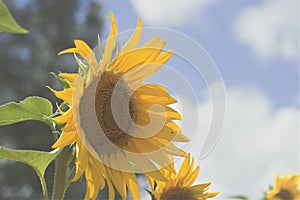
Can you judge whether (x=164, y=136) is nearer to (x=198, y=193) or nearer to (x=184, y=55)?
(x=184, y=55)

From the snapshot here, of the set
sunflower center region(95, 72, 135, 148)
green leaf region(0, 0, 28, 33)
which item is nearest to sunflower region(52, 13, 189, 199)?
sunflower center region(95, 72, 135, 148)

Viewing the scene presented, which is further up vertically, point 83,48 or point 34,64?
point 34,64

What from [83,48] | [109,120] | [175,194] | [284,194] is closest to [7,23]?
[83,48]

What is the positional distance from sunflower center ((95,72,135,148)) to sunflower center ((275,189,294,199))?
3.55ft

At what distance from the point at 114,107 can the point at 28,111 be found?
0.21 meters

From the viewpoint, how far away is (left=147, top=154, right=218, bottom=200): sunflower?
3.88 ft

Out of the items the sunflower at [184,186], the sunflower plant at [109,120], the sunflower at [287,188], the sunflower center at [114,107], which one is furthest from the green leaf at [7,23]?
the sunflower at [287,188]

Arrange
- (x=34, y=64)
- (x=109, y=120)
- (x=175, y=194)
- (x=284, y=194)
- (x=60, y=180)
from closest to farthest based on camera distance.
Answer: (x=60, y=180) < (x=109, y=120) < (x=175, y=194) < (x=284, y=194) < (x=34, y=64)

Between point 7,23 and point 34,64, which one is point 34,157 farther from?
point 34,64

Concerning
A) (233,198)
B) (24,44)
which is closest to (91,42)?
(24,44)

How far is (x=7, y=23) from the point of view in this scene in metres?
0.49

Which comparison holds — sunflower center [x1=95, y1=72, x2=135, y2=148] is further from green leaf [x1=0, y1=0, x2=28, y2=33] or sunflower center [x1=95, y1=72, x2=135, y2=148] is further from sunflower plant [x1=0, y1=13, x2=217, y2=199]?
green leaf [x1=0, y1=0, x2=28, y2=33]

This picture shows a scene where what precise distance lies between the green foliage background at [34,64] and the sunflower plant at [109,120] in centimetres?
850

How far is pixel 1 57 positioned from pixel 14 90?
2.69 feet
